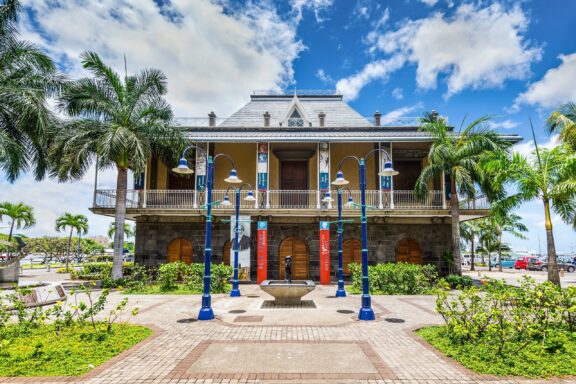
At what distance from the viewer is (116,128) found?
15.2m

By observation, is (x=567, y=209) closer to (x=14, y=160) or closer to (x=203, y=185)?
(x=203, y=185)

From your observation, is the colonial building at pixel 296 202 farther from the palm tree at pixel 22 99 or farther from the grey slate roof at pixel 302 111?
the palm tree at pixel 22 99

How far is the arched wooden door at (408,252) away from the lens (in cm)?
1878

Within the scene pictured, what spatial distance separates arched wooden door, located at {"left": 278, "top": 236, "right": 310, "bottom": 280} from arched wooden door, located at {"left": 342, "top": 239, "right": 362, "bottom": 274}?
2041mm

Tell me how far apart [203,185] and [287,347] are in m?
12.5

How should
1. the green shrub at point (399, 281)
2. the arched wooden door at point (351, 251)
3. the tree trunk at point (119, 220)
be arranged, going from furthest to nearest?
the arched wooden door at point (351, 251) → the tree trunk at point (119, 220) → the green shrub at point (399, 281)

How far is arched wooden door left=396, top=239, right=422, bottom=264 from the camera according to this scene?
61.6 feet

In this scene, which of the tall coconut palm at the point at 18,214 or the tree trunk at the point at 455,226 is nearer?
the tree trunk at the point at 455,226

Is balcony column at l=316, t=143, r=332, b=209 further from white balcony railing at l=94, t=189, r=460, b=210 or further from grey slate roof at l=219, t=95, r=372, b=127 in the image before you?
grey slate roof at l=219, t=95, r=372, b=127

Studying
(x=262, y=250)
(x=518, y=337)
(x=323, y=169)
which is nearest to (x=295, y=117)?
(x=323, y=169)

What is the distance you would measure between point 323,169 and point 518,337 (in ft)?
41.2

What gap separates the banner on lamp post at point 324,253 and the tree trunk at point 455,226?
609 centimetres

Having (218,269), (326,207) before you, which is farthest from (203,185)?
(326,207)

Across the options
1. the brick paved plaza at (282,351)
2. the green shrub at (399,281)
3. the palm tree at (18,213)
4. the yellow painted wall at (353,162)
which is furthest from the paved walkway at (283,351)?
the palm tree at (18,213)
